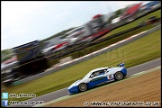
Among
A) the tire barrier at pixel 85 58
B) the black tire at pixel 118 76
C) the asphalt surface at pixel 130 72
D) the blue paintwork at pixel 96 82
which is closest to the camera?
the tire barrier at pixel 85 58

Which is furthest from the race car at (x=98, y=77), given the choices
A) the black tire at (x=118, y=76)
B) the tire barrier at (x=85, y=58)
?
the tire barrier at (x=85, y=58)

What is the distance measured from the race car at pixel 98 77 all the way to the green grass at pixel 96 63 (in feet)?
0.18

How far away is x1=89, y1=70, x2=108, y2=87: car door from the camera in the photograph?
11.2 ft

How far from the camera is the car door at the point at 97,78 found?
3.42 meters

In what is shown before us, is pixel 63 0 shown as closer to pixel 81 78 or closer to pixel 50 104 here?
pixel 81 78

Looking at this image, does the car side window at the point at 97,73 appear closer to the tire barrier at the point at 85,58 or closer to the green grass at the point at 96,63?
the green grass at the point at 96,63

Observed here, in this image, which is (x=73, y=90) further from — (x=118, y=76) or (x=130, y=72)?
(x=130, y=72)

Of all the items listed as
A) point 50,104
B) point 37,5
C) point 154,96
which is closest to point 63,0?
point 37,5

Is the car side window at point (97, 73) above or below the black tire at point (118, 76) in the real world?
above

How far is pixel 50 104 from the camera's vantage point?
342 centimetres

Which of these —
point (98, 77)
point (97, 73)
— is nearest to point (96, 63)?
point (97, 73)

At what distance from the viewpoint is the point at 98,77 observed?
351cm

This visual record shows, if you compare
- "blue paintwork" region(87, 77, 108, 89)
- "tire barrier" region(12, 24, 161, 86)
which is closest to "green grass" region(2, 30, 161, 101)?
"tire barrier" region(12, 24, 161, 86)

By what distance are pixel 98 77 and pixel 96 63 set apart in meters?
0.23
